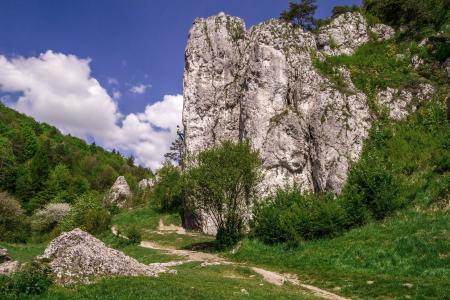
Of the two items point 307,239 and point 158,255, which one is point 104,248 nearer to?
point 158,255

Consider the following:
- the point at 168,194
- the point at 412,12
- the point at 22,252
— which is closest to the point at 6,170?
the point at 168,194

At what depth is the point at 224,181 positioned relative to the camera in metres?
36.3

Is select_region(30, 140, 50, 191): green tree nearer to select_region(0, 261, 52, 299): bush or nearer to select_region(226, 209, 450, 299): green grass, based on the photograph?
select_region(226, 209, 450, 299): green grass

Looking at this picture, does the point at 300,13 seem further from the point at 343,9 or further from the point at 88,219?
the point at 88,219

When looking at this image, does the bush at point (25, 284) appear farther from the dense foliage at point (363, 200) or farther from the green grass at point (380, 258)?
the dense foliage at point (363, 200)

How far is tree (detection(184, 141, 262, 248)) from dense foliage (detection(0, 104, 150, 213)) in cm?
6074

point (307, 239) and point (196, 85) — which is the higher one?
point (196, 85)

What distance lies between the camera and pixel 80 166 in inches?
5359

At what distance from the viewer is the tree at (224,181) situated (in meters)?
36.5

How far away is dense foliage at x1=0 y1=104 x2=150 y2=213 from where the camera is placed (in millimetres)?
96375

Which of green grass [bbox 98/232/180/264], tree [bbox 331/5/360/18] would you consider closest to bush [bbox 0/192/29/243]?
green grass [bbox 98/232/180/264]

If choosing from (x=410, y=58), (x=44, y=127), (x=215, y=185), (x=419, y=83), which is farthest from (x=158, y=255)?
(x=44, y=127)

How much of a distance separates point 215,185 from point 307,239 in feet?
32.3

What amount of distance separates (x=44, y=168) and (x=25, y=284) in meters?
95.9
